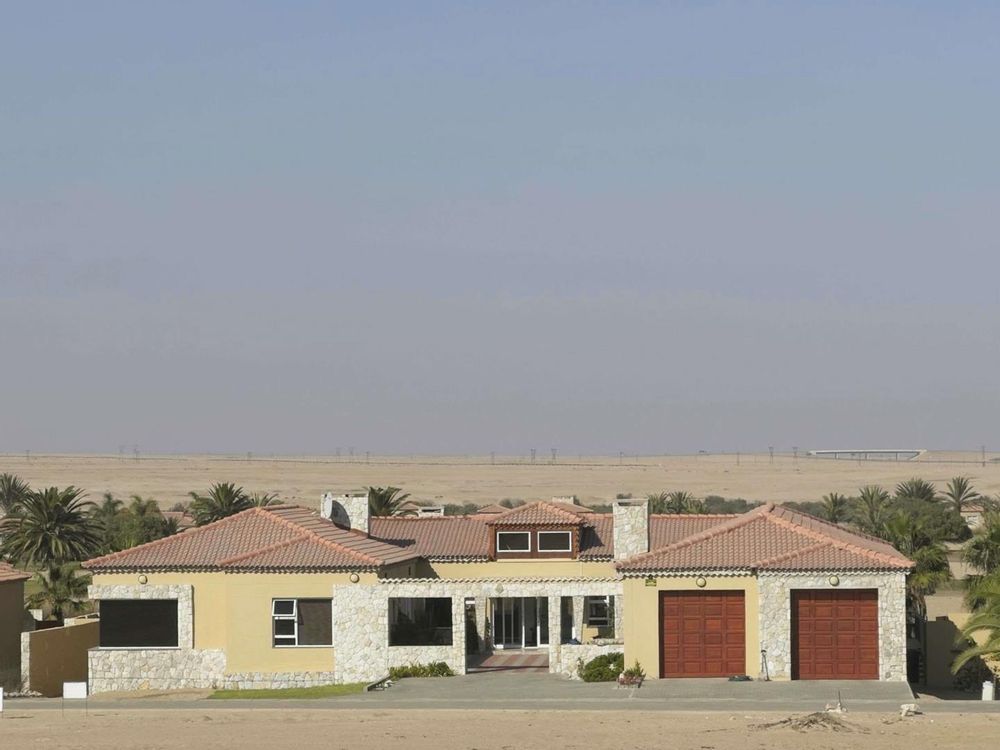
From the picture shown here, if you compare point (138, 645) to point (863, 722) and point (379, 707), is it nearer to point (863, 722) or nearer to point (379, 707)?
point (379, 707)

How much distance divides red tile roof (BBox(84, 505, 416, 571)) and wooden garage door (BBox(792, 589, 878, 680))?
1169 cm

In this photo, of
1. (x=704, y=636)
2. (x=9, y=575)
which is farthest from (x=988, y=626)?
(x=9, y=575)

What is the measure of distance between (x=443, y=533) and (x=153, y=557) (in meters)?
13.5

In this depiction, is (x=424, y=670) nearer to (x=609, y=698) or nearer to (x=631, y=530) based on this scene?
(x=609, y=698)

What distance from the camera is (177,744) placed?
3384 cm

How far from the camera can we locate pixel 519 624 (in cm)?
5272

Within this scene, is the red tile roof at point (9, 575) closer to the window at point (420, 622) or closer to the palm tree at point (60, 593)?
the palm tree at point (60, 593)

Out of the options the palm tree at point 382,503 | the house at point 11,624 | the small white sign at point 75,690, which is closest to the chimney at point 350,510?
the house at point 11,624

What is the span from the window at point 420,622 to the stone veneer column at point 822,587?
9921 millimetres

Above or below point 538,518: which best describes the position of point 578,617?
below

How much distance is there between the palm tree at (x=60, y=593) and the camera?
2200 inches

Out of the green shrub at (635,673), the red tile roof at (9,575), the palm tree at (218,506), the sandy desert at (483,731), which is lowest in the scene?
the sandy desert at (483,731)

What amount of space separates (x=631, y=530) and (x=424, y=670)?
774 centimetres

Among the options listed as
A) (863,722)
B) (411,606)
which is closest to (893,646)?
(863,722)
